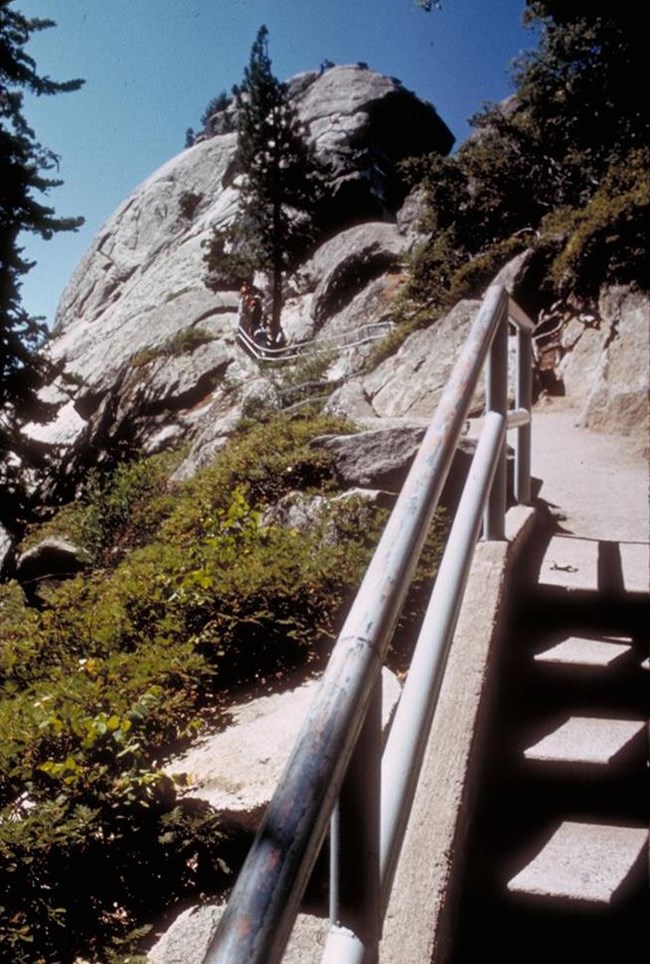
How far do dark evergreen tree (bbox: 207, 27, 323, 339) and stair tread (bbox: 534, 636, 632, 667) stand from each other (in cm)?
2295

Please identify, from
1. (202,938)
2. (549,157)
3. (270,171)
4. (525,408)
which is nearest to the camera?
(202,938)

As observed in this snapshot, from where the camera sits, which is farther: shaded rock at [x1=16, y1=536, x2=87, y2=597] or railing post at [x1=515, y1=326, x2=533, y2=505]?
shaded rock at [x1=16, y1=536, x2=87, y2=597]

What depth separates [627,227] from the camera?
9.84 meters

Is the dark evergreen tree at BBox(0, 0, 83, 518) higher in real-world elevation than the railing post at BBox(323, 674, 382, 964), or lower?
higher

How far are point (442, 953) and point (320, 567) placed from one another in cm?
270

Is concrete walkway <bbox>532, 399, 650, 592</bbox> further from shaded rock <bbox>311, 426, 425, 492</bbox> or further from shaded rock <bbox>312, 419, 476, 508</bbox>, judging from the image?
shaded rock <bbox>311, 426, 425, 492</bbox>

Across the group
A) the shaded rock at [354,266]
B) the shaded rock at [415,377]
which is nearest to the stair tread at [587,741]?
the shaded rock at [415,377]

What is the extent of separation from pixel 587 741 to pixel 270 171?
26.1 metres

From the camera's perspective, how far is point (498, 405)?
2.68 meters

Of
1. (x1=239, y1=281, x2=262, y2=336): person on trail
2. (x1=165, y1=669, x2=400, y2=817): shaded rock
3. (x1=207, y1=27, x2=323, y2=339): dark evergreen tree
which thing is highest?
(x1=207, y1=27, x2=323, y2=339): dark evergreen tree

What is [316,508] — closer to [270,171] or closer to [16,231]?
[16,231]

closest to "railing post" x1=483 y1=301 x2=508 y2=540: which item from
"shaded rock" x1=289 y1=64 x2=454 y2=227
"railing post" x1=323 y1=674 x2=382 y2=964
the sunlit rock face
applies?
"railing post" x1=323 y1=674 x2=382 y2=964

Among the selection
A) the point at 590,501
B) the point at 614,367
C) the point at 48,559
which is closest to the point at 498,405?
the point at 590,501

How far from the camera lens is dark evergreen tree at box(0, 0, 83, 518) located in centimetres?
1233
